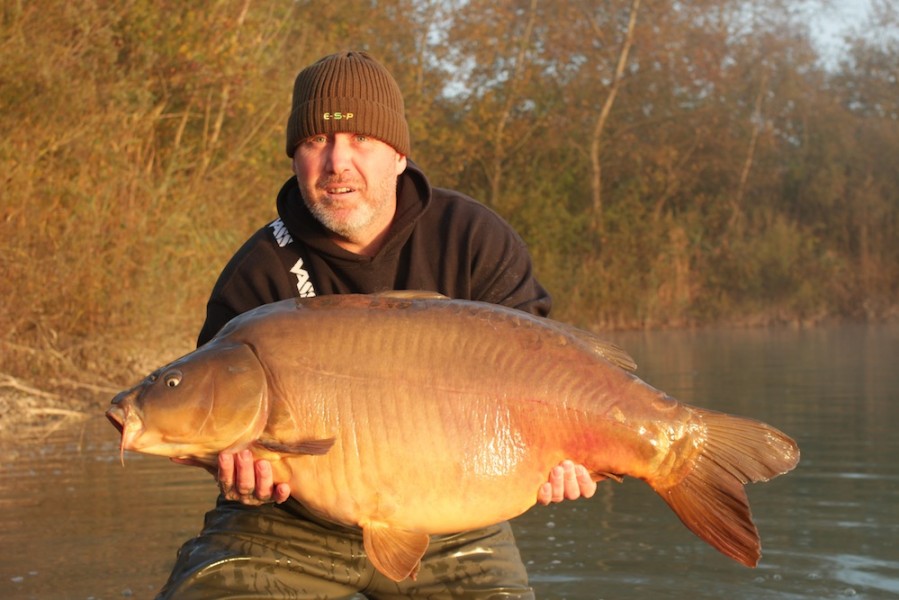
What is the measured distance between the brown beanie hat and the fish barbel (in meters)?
0.88

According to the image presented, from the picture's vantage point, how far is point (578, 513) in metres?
6.30

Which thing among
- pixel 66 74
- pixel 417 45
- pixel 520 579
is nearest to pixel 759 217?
pixel 417 45

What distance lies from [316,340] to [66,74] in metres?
7.69

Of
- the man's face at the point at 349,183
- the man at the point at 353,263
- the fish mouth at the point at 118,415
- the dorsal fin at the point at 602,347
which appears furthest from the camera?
the man's face at the point at 349,183

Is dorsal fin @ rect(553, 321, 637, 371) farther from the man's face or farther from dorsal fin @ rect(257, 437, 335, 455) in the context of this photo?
the man's face

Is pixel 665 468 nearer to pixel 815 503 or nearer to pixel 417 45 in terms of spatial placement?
pixel 815 503

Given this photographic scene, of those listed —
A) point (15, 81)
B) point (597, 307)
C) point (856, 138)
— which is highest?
point (856, 138)

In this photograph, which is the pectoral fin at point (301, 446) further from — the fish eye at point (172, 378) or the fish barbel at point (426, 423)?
the fish eye at point (172, 378)

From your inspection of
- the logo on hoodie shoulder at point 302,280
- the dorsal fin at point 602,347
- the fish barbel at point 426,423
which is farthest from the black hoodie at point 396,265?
the fish barbel at point 426,423

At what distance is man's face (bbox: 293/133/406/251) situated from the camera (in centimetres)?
377

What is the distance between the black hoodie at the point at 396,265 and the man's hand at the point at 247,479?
764 mm

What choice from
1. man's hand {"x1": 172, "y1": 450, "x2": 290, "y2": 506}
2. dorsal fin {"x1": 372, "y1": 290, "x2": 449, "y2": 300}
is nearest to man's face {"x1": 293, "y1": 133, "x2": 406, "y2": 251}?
dorsal fin {"x1": 372, "y1": 290, "x2": 449, "y2": 300}

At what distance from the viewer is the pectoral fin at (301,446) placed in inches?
118

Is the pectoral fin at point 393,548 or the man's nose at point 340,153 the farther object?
the man's nose at point 340,153
